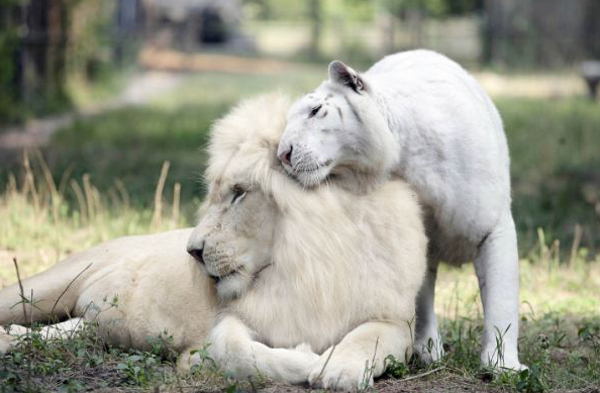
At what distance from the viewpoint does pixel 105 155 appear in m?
11.2

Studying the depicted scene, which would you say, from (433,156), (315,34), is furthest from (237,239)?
(315,34)

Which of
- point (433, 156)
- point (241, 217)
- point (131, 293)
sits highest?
point (433, 156)

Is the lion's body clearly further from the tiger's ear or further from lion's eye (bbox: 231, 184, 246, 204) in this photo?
the tiger's ear

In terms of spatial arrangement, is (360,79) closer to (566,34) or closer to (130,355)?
(130,355)

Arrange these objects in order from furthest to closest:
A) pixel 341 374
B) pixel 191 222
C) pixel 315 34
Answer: pixel 315 34 < pixel 191 222 < pixel 341 374

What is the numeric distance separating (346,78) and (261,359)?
4.23 feet

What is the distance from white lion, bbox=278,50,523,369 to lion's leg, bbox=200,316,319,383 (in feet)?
2.35

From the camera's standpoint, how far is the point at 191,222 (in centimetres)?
743

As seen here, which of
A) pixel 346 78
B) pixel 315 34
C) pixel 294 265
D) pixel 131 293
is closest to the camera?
pixel 294 265

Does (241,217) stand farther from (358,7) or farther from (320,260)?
(358,7)

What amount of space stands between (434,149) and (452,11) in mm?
31100

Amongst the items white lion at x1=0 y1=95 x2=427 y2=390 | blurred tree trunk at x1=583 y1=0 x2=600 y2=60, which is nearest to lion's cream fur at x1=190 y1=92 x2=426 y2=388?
white lion at x1=0 y1=95 x2=427 y2=390

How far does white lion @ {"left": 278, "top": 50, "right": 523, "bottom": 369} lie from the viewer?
442cm

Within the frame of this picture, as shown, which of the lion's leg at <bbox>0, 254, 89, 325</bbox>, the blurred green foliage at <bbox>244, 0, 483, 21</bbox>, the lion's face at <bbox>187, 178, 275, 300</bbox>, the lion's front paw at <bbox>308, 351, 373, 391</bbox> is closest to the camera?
the lion's front paw at <bbox>308, 351, 373, 391</bbox>
